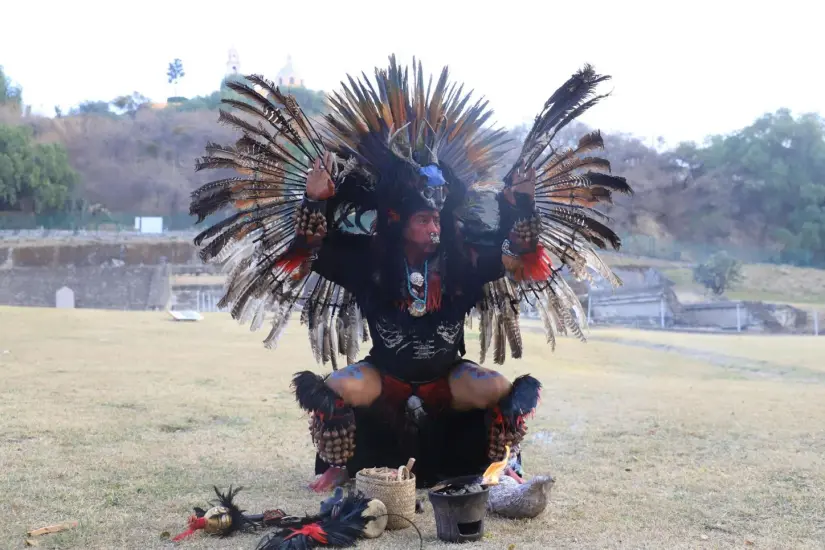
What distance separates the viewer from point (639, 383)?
11.8 metres

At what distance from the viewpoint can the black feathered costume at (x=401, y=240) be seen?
432 cm

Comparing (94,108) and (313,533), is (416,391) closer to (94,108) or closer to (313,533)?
(313,533)

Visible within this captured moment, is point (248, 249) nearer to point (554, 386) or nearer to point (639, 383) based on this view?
point (554, 386)

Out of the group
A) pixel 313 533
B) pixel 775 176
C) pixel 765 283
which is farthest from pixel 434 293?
pixel 775 176

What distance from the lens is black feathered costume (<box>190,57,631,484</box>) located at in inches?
170

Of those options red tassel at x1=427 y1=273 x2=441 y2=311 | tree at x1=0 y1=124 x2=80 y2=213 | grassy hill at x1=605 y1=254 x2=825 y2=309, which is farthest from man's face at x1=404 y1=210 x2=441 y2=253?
A: tree at x1=0 y1=124 x2=80 y2=213

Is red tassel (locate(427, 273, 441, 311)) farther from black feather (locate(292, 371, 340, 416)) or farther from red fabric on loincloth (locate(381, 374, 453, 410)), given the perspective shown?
black feather (locate(292, 371, 340, 416))

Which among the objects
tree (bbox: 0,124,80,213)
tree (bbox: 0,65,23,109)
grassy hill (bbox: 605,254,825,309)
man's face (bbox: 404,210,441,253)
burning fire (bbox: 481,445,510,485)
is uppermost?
tree (bbox: 0,65,23,109)

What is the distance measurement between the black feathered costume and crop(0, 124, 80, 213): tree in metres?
51.7

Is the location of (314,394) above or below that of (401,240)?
below

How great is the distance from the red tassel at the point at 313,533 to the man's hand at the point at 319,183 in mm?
1634

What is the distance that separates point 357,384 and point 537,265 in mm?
1186

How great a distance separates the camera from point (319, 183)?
4.15m

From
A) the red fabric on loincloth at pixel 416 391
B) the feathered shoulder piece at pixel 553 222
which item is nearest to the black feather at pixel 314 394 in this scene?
the red fabric on loincloth at pixel 416 391
